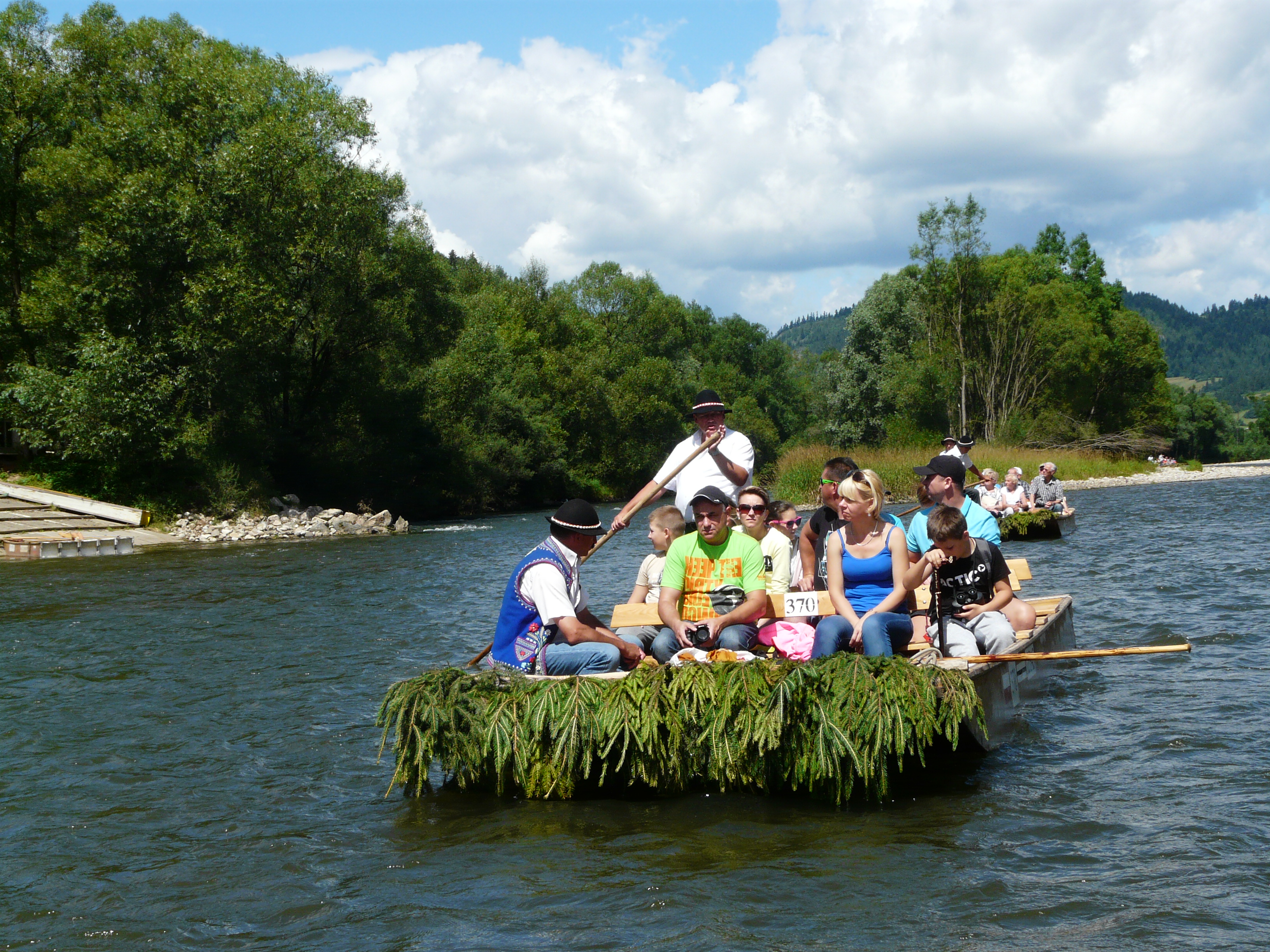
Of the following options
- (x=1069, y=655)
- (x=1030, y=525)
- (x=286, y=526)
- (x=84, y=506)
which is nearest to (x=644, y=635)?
(x=1069, y=655)

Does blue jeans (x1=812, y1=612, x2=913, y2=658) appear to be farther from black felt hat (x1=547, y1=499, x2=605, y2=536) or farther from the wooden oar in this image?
black felt hat (x1=547, y1=499, x2=605, y2=536)

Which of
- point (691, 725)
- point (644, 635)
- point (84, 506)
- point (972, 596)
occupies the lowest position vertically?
point (691, 725)

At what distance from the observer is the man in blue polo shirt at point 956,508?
7.51 metres

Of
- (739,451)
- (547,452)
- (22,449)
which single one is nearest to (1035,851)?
(739,451)

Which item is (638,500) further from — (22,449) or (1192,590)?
(22,449)

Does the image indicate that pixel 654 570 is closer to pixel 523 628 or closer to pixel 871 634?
pixel 523 628

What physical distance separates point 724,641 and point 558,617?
42.0 inches

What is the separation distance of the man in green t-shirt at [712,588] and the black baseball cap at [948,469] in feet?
5.30

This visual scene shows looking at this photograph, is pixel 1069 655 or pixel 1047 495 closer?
pixel 1069 655

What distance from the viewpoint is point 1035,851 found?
5125 mm

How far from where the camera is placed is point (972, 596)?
7.11 metres

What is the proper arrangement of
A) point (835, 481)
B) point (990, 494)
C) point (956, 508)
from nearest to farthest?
1. point (956, 508)
2. point (835, 481)
3. point (990, 494)

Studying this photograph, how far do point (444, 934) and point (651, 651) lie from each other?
289 centimetres

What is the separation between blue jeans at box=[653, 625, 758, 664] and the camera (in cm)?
660
